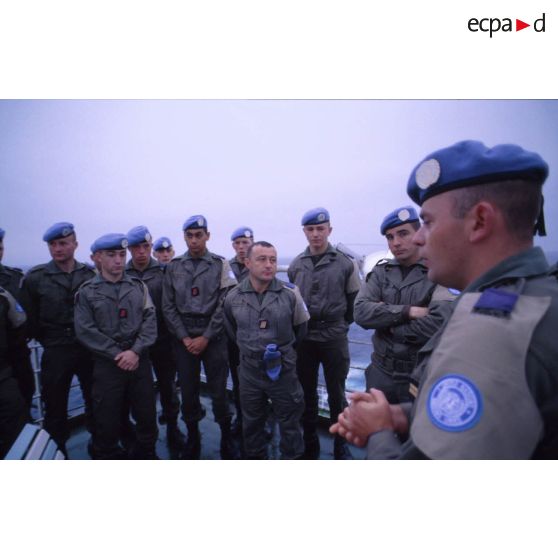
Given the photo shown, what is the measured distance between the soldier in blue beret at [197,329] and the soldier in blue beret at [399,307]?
1.43m

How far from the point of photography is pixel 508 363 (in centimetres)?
61

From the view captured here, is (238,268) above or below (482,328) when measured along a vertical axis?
below

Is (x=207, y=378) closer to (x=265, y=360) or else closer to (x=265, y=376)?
(x=265, y=376)

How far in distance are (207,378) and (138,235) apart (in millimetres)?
1876

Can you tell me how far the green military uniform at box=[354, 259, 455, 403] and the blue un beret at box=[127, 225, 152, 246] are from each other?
257 cm

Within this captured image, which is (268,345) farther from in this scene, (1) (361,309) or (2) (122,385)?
(2) (122,385)

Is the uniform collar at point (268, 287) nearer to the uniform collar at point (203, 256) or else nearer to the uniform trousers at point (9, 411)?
the uniform collar at point (203, 256)

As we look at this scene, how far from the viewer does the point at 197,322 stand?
296cm

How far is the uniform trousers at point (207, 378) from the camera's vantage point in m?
2.87

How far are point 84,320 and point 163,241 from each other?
8.57ft

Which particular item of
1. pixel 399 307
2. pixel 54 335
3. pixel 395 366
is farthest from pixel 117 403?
pixel 399 307

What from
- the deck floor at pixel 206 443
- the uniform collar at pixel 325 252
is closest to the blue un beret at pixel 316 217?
the uniform collar at pixel 325 252

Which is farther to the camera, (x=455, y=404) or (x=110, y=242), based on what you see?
(x=110, y=242)
